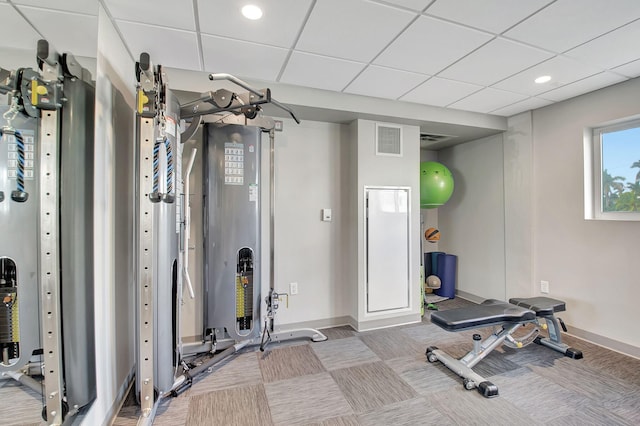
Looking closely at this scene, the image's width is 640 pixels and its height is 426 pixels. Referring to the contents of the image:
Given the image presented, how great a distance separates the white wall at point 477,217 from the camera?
396 cm

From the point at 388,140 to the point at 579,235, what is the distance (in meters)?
2.25

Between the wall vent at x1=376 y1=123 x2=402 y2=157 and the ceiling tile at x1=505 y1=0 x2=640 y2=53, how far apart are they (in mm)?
1511

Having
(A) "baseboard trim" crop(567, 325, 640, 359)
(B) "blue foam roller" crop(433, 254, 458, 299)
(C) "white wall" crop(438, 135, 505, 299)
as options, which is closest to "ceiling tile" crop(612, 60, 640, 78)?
(C) "white wall" crop(438, 135, 505, 299)

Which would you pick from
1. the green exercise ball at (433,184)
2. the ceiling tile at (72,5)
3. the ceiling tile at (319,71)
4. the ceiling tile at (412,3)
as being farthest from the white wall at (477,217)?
the ceiling tile at (72,5)

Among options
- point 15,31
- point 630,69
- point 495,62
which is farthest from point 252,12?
point 630,69

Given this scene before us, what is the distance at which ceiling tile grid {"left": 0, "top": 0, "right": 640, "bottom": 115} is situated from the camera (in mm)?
1634

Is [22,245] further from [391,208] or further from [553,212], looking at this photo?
[553,212]

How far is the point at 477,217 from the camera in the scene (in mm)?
4289

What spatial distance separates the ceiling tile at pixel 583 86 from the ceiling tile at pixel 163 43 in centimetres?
337

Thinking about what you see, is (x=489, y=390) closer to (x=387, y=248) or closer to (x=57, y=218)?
(x=387, y=248)

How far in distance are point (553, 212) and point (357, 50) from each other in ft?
9.51

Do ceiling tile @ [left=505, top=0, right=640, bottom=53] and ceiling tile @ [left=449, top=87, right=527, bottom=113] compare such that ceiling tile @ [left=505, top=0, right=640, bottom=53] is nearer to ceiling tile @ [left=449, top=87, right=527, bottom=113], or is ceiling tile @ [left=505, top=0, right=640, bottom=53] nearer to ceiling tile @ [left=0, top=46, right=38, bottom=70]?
ceiling tile @ [left=449, top=87, right=527, bottom=113]

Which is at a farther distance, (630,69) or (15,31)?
(630,69)

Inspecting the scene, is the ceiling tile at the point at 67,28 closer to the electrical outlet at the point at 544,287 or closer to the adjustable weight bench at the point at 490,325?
the adjustable weight bench at the point at 490,325
